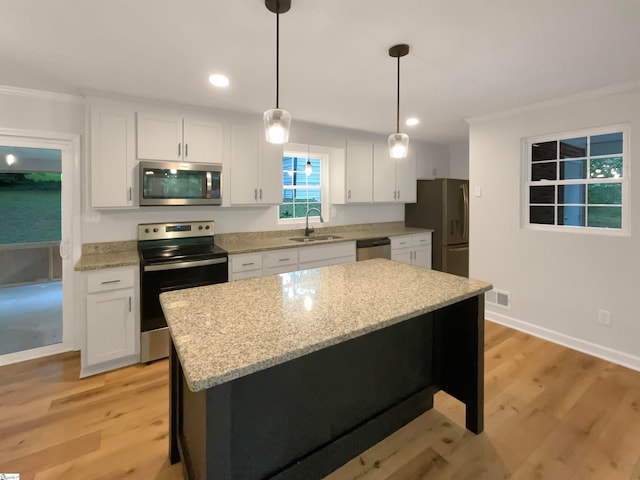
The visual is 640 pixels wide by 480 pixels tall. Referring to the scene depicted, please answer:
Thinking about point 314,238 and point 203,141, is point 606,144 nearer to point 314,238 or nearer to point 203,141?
point 314,238

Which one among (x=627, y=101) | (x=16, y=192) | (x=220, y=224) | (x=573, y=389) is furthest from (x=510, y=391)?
(x=16, y=192)

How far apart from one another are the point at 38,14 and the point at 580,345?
461 cm

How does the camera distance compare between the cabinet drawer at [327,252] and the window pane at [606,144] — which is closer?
the window pane at [606,144]

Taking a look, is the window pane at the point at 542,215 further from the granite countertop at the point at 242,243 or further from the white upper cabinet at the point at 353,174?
the white upper cabinet at the point at 353,174

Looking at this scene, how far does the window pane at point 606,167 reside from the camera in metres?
2.87

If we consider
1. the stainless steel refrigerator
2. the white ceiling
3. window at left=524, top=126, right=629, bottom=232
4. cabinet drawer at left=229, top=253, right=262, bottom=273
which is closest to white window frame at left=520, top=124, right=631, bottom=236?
window at left=524, top=126, right=629, bottom=232

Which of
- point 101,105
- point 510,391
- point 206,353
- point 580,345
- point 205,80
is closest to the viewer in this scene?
point 206,353

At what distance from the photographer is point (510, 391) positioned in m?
2.41

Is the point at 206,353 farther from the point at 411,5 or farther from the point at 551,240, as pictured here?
the point at 551,240

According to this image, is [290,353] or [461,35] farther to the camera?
[461,35]

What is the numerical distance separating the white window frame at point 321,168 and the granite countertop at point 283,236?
0.48 feet

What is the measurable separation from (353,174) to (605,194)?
262 centimetres

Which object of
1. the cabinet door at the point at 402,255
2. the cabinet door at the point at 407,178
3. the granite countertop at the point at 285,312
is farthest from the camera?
the cabinet door at the point at 407,178

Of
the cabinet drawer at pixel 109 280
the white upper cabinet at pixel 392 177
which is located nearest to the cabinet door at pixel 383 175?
the white upper cabinet at pixel 392 177
